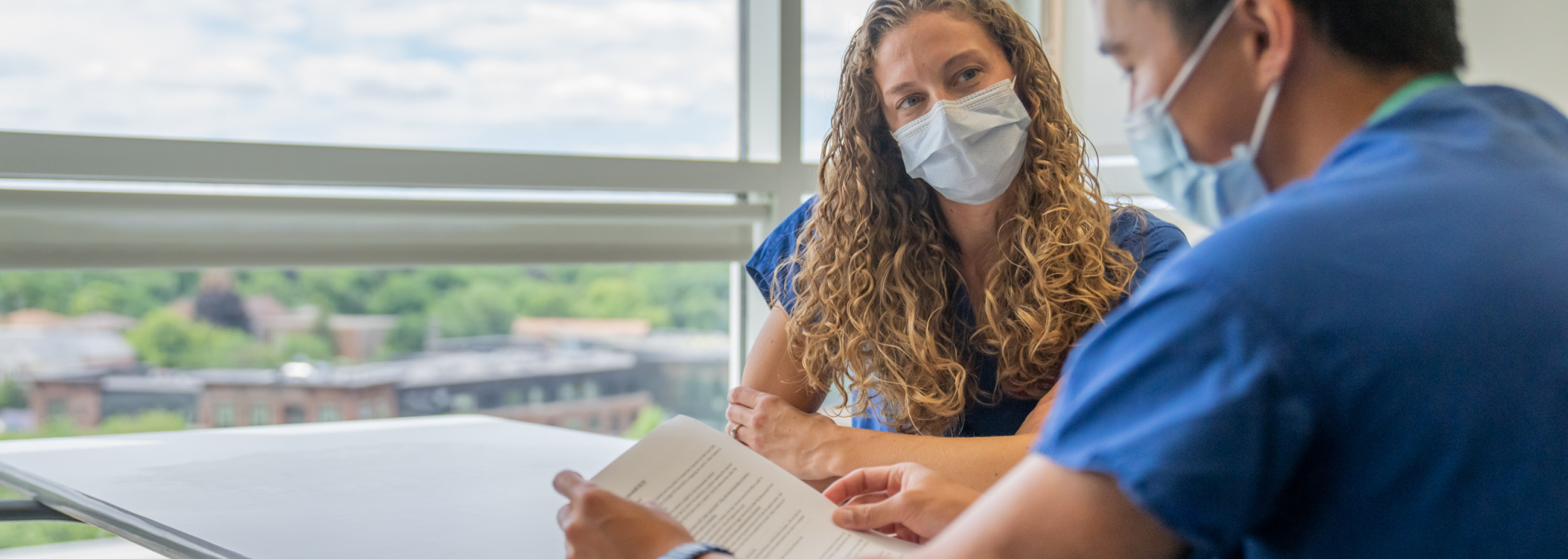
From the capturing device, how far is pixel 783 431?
4.52ft

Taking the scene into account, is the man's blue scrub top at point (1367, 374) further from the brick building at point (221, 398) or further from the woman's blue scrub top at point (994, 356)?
the brick building at point (221, 398)

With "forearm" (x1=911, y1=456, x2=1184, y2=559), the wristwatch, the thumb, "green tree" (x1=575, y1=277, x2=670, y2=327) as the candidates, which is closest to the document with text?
the thumb

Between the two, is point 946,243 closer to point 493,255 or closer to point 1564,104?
point 493,255

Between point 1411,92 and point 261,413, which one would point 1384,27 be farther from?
point 261,413

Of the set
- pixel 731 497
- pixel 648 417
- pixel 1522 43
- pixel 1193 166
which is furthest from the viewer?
pixel 648 417

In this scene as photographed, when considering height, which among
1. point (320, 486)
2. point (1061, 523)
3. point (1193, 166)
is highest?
point (1193, 166)

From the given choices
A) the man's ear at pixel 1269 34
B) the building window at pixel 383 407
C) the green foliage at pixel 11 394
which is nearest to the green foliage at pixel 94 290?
the green foliage at pixel 11 394

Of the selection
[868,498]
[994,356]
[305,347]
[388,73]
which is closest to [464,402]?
[305,347]

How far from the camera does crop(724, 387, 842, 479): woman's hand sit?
1.33 m

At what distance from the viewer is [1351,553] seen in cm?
50

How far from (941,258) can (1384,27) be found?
3.07 ft

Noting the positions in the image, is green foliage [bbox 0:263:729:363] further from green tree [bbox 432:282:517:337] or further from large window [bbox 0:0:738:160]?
large window [bbox 0:0:738:160]

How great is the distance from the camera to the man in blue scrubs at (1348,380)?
455mm

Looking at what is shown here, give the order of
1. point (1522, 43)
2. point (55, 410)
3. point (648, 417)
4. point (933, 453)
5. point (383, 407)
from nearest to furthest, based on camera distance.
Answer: point (933, 453) < point (1522, 43) < point (55, 410) < point (383, 407) < point (648, 417)
